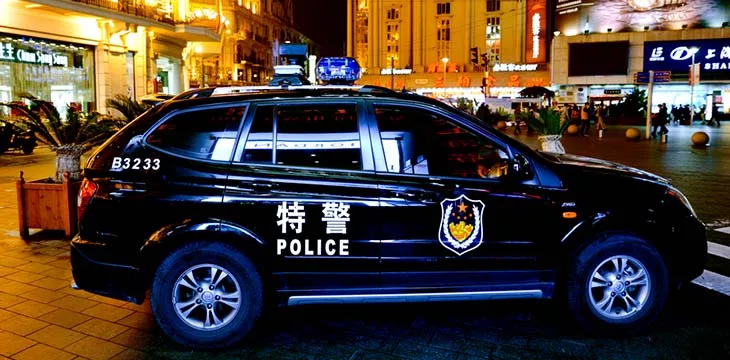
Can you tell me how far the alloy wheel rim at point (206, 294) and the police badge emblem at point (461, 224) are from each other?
1.52m

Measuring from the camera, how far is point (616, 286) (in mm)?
4488

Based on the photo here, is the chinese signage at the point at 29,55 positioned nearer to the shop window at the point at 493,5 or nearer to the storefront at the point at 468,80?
the storefront at the point at 468,80

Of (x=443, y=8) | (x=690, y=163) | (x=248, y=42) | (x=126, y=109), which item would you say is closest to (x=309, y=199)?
(x=126, y=109)

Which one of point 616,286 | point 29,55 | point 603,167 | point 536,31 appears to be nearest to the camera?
point 616,286

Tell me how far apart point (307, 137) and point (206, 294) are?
1321mm

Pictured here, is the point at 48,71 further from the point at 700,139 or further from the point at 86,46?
the point at 700,139

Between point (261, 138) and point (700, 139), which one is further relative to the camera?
point (700, 139)

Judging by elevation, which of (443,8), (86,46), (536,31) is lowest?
(86,46)

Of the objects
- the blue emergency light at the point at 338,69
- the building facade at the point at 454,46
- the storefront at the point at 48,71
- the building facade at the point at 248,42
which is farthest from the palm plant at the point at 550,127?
the building facade at the point at 454,46

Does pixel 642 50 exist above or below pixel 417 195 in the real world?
above

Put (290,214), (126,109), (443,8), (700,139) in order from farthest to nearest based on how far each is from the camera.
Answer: (443,8), (700,139), (126,109), (290,214)

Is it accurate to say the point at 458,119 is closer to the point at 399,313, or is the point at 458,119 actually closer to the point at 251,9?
the point at 399,313

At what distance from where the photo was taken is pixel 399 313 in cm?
507

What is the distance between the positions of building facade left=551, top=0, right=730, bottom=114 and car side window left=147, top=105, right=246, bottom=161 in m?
46.5
